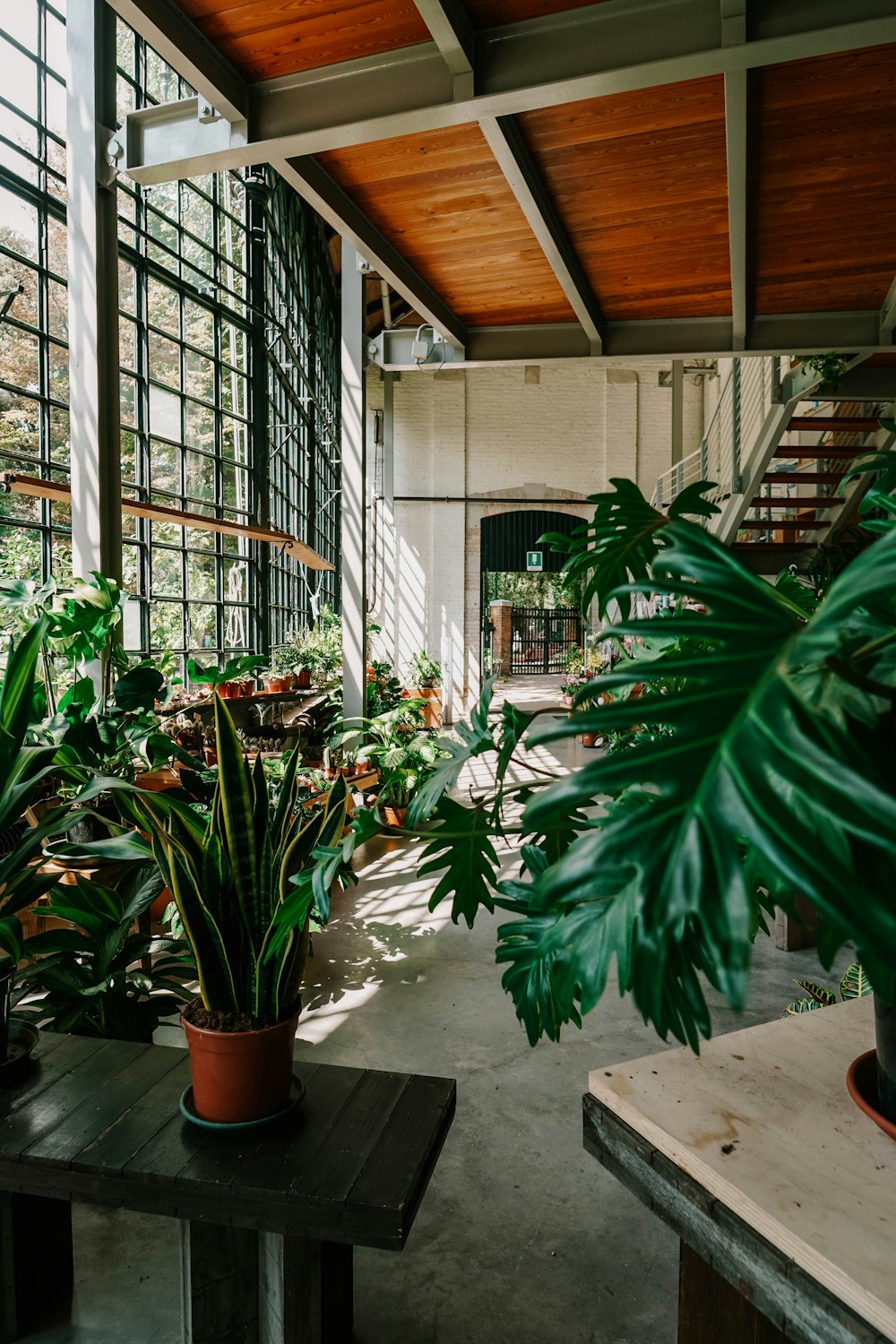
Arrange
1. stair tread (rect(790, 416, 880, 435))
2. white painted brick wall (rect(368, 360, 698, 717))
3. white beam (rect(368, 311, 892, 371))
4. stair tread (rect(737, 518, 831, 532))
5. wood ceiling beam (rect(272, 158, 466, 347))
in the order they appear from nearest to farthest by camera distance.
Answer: wood ceiling beam (rect(272, 158, 466, 347))
white beam (rect(368, 311, 892, 371))
stair tread (rect(790, 416, 880, 435))
stair tread (rect(737, 518, 831, 532))
white painted brick wall (rect(368, 360, 698, 717))

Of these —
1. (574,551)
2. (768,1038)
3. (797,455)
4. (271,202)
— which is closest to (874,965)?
(768,1038)

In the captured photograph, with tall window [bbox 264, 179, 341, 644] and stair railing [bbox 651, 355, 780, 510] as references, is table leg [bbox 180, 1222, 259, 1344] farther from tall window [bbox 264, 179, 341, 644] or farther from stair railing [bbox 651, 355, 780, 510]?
tall window [bbox 264, 179, 341, 644]

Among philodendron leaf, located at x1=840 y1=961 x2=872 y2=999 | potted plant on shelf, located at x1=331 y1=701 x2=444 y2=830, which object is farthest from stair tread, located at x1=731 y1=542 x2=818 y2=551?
philodendron leaf, located at x1=840 y1=961 x2=872 y2=999

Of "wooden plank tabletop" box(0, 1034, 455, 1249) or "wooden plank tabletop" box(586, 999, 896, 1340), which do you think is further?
"wooden plank tabletop" box(0, 1034, 455, 1249)

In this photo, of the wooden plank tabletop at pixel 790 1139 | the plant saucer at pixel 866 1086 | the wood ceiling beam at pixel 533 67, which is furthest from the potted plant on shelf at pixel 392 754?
the plant saucer at pixel 866 1086

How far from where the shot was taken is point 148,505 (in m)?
4.13

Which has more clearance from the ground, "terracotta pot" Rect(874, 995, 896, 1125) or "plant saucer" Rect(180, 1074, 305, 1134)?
"terracotta pot" Rect(874, 995, 896, 1125)

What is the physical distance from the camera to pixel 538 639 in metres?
21.9

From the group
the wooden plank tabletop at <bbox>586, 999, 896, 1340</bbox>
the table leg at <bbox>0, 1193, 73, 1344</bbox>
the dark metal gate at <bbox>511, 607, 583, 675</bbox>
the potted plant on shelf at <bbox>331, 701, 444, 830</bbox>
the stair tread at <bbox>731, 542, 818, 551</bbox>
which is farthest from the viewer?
the dark metal gate at <bbox>511, 607, 583, 675</bbox>

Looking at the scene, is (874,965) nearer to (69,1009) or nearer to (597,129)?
(69,1009)

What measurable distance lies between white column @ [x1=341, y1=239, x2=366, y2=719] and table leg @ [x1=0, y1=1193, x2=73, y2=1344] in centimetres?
420

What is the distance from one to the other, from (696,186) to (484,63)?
102 centimetres

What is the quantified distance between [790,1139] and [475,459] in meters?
12.2

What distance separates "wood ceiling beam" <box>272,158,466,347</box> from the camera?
2.92 meters
